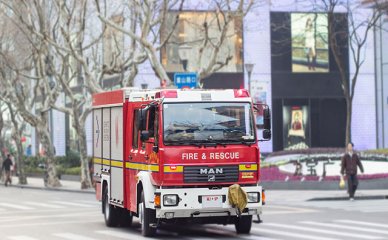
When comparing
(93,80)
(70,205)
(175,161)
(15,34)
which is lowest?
(70,205)

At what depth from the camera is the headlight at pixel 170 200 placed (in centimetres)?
1717

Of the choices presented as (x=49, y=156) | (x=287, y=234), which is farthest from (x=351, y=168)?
(x=49, y=156)

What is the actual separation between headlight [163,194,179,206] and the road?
4.01 feet

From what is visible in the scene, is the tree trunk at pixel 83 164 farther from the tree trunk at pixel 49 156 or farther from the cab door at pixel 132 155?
the cab door at pixel 132 155

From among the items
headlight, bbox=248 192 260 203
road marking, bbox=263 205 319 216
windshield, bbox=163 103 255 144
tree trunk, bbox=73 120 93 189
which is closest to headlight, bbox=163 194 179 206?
windshield, bbox=163 103 255 144

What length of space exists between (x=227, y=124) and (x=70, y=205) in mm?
13828

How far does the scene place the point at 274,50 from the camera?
51.5 metres

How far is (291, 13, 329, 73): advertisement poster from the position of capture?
5047cm

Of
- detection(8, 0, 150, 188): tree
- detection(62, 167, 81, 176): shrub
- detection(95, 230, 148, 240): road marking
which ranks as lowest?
detection(62, 167, 81, 176): shrub

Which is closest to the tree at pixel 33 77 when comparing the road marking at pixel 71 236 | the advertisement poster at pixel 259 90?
the advertisement poster at pixel 259 90

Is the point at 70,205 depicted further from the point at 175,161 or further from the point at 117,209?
the point at 175,161

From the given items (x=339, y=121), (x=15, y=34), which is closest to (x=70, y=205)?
(x=15, y=34)

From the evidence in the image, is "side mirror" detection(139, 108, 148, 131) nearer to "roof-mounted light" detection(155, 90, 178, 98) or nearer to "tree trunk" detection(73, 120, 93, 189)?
"roof-mounted light" detection(155, 90, 178, 98)

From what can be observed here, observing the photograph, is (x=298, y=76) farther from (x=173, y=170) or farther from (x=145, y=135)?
(x=173, y=170)
